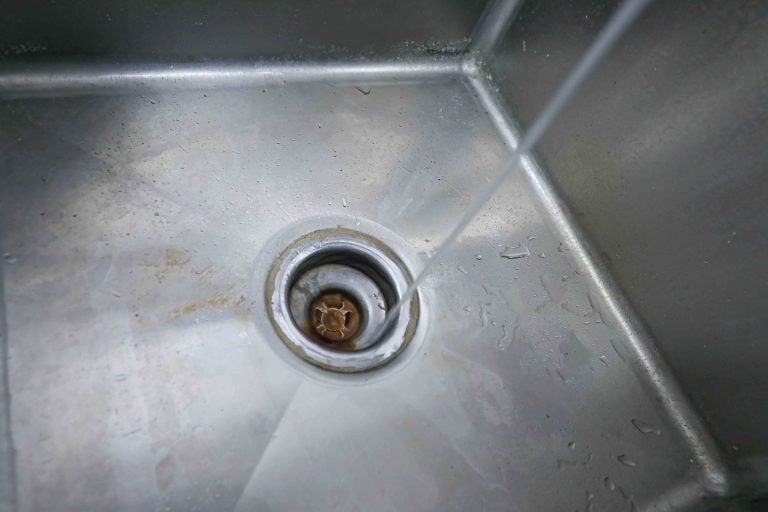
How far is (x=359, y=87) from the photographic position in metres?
0.79

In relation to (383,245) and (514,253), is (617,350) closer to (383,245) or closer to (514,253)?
(514,253)

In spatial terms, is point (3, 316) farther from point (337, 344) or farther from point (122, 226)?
point (337, 344)

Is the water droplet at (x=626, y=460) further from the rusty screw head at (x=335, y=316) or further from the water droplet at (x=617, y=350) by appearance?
the rusty screw head at (x=335, y=316)

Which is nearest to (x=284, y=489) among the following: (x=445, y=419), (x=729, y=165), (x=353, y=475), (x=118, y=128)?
(x=353, y=475)

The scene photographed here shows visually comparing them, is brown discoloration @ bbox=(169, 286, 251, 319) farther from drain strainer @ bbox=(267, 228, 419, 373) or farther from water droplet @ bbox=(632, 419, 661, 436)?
water droplet @ bbox=(632, 419, 661, 436)

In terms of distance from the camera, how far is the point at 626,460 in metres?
0.65

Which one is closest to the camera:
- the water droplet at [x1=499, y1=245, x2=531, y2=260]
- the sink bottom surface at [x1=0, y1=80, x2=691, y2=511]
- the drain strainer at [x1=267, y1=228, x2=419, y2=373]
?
the sink bottom surface at [x1=0, y1=80, x2=691, y2=511]

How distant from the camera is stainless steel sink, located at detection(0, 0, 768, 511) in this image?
0.54 m

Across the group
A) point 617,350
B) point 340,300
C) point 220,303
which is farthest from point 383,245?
point 617,350

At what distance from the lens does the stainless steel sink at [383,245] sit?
541 millimetres

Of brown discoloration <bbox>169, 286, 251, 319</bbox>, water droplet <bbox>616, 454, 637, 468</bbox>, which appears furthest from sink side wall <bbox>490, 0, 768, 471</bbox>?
brown discoloration <bbox>169, 286, 251, 319</bbox>

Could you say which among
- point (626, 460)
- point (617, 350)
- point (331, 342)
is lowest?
point (626, 460)

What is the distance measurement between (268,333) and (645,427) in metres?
0.44

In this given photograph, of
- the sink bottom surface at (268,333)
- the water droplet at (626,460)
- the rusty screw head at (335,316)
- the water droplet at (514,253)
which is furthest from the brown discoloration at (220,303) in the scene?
the water droplet at (626,460)
